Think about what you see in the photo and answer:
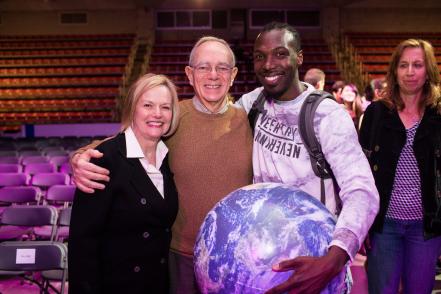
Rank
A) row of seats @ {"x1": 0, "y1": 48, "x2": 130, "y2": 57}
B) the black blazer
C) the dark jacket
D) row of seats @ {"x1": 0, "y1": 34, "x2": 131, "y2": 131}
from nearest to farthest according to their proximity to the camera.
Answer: the black blazer
the dark jacket
row of seats @ {"x1": 0, "y1": 34, "x2": 131, "y2": 131}
row of seats @ {"x1": 0, "y1": 48, "x2": 130, "y2": 57}

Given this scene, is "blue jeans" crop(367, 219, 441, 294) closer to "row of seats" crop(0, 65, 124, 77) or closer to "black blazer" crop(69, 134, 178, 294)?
"black blazer" crop(69, 134, 178, 294)

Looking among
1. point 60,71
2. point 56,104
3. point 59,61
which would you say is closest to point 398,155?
point 56,104

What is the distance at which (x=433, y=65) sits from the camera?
7.89 feet

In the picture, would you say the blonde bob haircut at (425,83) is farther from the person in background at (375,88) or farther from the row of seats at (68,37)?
the row of seats at (68,37)

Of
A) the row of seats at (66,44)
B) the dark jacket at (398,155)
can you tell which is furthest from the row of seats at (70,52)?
the dark jacket at (398,155)

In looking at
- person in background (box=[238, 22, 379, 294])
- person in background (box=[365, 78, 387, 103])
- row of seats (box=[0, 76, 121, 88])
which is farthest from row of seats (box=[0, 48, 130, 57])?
person in background (box=[238, 22, 379, 294])

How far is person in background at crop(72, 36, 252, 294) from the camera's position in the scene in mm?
1990

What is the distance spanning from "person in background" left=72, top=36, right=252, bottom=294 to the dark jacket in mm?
687

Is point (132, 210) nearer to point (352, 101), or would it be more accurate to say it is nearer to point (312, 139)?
point (312, 139)

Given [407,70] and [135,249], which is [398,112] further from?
[135,249]

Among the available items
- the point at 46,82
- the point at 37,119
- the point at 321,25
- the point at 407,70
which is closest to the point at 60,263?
the point at 407,70

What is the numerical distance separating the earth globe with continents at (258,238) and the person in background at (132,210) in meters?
0.59

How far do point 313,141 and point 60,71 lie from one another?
16.3 metres

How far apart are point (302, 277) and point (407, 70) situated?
147cm
